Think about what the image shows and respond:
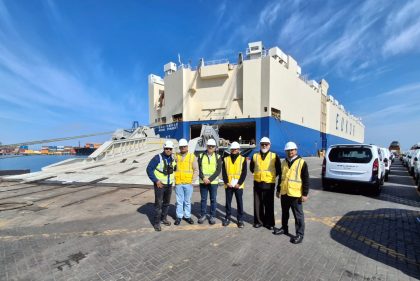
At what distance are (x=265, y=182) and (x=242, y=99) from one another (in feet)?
73.5

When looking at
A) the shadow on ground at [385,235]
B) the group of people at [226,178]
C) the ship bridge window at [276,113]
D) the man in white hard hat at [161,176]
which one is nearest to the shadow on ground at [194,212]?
the group of people at [226,178]

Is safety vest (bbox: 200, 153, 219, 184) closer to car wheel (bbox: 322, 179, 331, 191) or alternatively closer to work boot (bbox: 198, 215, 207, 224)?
work boot (bbox: 198, 215, 207, 224)

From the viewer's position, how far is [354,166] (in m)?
7.64

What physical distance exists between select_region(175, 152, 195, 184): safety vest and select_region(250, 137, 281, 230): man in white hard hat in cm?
133

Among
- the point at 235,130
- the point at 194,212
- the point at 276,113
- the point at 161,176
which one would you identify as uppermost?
the point at 276,113

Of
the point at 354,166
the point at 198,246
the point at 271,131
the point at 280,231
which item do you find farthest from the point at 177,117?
the point at 198,246

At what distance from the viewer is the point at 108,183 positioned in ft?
31.9

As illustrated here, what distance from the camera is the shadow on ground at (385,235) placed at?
332 centimetres

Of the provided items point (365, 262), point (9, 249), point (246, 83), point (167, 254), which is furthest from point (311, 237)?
point (246, 83)

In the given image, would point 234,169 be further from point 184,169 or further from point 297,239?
point 297,239

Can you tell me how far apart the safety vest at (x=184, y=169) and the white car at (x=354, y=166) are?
580 cm

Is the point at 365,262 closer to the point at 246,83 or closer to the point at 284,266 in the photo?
the point at 284,266

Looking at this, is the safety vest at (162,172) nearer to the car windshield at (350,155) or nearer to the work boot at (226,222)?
the work boot at (226,222)

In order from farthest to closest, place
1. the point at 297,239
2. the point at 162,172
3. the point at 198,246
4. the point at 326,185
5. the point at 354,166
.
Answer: the point at 326,185 → the point at 354,166 → the point at 162,172 → the point at 297,239 → the point at 198,246
